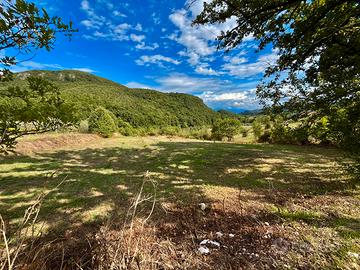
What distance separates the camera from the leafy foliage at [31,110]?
2.09 meters

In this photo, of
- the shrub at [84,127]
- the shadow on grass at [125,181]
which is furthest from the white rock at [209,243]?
the shrub at [84,127]

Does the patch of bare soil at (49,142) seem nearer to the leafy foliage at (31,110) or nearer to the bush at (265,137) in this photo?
the leafy foliage at (31,110)

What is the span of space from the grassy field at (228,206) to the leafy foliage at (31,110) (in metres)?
0.82

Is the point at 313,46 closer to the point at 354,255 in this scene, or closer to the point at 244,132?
the point at 354,255

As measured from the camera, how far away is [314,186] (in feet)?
14.3

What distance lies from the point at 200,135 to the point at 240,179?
17097mm

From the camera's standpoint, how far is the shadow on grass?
11.4 ft

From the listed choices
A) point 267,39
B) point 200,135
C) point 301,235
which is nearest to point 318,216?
point 301,235

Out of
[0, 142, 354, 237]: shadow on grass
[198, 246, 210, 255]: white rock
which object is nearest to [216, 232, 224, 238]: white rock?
[198, 246, 210, 255]: white rock

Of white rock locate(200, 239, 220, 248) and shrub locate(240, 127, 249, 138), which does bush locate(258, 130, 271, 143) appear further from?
white rock locate(200, 239, 220, 248)

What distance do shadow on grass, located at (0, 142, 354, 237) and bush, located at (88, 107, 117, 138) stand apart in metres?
8.26

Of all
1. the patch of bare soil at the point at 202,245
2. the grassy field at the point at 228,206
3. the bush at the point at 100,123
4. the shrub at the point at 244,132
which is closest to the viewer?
the patch of bare soil at the point at 202,245

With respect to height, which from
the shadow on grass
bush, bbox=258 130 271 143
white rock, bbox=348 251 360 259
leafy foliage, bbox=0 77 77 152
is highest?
leafy foliage, bbox=0 77 77 152

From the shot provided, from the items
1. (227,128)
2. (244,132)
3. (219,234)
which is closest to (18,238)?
(219,234)
